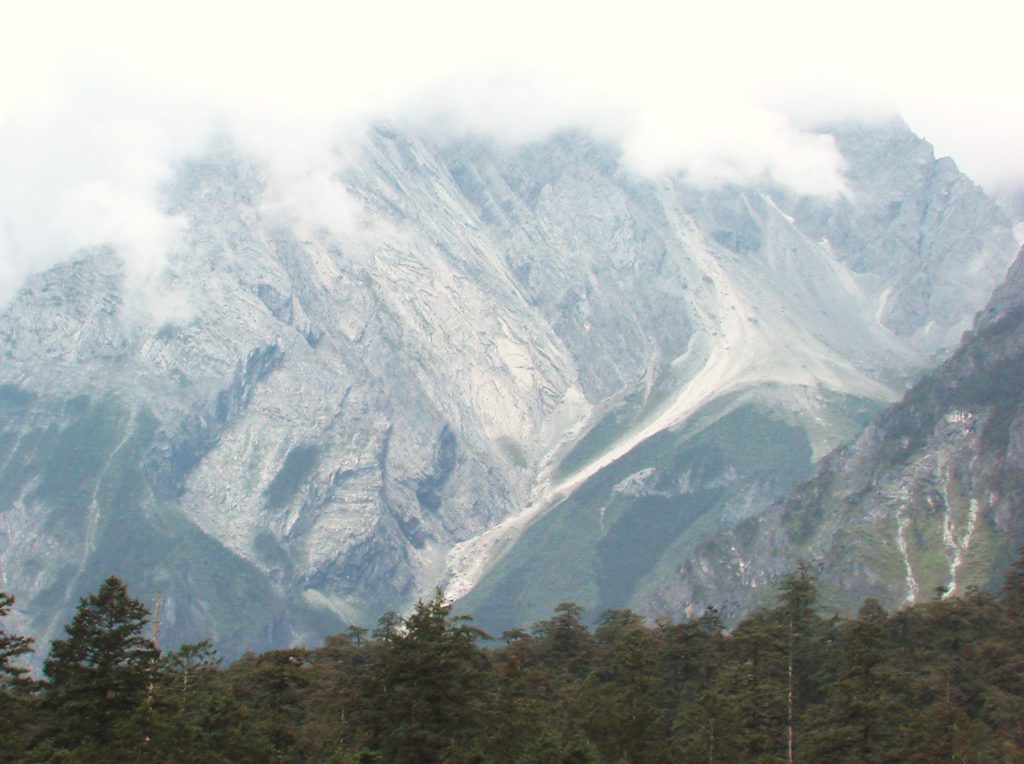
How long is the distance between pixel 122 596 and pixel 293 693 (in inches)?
1223

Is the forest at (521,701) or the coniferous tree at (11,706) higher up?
the coniferous tree at (11,706)

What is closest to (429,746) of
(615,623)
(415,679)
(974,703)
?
(415,679)

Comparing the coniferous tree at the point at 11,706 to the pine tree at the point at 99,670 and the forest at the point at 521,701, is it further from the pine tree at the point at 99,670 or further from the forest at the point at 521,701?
the pine tree at the point at 99,670

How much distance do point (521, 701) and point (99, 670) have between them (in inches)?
1216

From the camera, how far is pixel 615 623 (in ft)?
567

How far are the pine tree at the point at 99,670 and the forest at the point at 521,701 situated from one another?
12cm

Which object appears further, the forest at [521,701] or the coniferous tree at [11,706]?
the forest at [521,701]

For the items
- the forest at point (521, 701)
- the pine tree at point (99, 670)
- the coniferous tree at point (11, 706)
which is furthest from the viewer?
the forest at point (521, 701)

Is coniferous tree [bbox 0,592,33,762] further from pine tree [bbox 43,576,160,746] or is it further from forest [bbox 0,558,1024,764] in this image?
pine tree [bbox 43,576,160,746]

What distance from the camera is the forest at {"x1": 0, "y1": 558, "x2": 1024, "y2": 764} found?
80.2 m

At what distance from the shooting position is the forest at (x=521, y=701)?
263 feet

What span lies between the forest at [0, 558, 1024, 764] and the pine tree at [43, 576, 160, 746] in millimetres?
123

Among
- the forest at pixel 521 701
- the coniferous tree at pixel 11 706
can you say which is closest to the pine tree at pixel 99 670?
the forest at pixel 521 701

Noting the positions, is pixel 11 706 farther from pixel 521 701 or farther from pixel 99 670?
pixel 521 701
